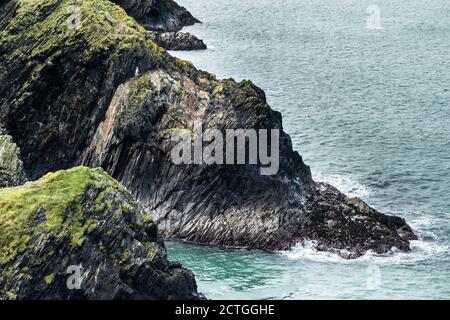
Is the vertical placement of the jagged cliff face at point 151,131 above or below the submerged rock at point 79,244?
above

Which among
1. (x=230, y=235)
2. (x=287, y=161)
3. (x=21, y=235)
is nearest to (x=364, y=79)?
(x=287, y=161)

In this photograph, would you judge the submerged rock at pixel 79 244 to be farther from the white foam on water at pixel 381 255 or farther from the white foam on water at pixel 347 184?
the white foam on water at pixel 347 184

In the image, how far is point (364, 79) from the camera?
124500mm

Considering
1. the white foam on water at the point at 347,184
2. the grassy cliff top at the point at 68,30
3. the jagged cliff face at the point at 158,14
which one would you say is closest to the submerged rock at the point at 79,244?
the grassy cliff top at the point at 68,30

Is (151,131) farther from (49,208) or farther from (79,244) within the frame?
(79,244)

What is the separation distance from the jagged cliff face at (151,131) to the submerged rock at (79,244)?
1966 centimetres

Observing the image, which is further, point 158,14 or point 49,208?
point 158,14

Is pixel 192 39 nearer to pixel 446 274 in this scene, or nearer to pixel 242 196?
pixel 242 196

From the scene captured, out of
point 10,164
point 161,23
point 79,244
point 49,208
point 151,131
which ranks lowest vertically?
point 79,244

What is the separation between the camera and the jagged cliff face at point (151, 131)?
240 ft

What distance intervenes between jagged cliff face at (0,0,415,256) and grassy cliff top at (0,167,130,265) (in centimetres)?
2228

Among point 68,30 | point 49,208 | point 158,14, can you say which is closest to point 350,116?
point 68,30

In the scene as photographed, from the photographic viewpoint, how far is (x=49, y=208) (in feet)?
159

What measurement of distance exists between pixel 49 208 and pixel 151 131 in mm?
26008
